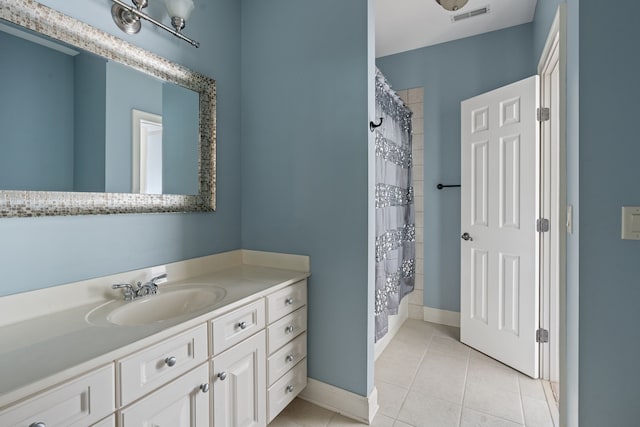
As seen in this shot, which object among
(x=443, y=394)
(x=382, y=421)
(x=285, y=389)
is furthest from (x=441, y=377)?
(x=285, y=389)

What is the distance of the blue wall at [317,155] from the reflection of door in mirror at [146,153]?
0.60m

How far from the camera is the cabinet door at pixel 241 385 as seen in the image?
1287 mm

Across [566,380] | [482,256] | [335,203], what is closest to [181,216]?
[335,203]

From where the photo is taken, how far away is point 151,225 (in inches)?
63.6

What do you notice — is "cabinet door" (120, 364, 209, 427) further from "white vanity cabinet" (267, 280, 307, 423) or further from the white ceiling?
the white ceiling

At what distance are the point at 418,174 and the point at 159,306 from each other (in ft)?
8.53

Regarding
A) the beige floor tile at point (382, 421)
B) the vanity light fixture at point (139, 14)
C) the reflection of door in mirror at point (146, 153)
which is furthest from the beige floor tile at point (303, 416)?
the vanity light fixture at point (139, 14)

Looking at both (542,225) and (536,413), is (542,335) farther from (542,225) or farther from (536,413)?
(542,225)

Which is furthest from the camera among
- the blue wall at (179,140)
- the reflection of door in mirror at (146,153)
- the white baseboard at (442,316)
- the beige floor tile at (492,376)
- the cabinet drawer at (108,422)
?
the white baseboard at (442,316)

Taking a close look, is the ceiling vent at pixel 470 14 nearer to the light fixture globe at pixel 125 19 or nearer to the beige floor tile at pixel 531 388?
the light fixture globe at pixel 125 19

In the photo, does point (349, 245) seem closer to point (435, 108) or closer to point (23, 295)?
point (23, 295)

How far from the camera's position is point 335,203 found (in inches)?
72.0

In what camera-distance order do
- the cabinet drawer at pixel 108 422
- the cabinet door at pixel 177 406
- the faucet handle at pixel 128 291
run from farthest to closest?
the faucet handle at pixel 128 291 → the cabinet door at pixel 177 406 → the cabinet drawer at pixel 108 422

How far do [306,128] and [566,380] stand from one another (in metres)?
1.81
